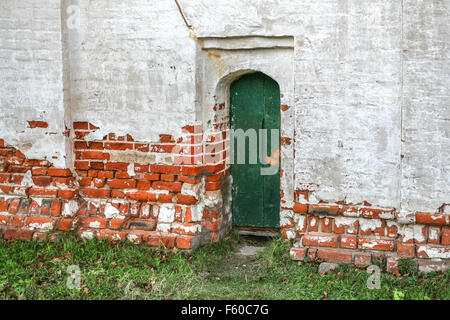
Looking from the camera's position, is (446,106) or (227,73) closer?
(446,106)

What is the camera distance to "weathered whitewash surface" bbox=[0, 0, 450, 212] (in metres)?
4.86

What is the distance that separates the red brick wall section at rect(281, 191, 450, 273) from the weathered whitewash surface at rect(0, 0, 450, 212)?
114 mm

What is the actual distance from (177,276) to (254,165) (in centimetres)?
148

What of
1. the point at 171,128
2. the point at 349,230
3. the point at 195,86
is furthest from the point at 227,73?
the point at 349,230

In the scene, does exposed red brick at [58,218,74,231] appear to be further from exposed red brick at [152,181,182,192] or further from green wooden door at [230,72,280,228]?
green wooden door at [230,72,280,228]

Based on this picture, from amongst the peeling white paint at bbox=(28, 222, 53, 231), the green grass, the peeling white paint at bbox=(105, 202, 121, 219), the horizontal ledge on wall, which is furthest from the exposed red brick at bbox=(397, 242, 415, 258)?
the peeling white paint at bbox=(28, 222, 53, 231)

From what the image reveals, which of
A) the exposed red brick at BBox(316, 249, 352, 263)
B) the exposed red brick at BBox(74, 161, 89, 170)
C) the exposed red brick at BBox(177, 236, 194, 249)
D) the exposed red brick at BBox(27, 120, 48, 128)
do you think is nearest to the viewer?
the exposed red brick at BBox(316, 249, 352, 263)

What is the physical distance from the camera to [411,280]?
15.7 feet

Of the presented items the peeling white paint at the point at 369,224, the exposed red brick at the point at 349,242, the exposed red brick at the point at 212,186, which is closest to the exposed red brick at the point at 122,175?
the exposed red brick at the point at 212,186

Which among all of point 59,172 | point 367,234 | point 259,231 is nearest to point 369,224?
point 367,234

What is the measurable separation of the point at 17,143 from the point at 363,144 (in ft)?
11.0

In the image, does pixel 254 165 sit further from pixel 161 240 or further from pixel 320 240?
pixel 161 240

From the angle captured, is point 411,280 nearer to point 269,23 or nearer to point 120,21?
point 269,23

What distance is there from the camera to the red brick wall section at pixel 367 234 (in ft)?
16.2
